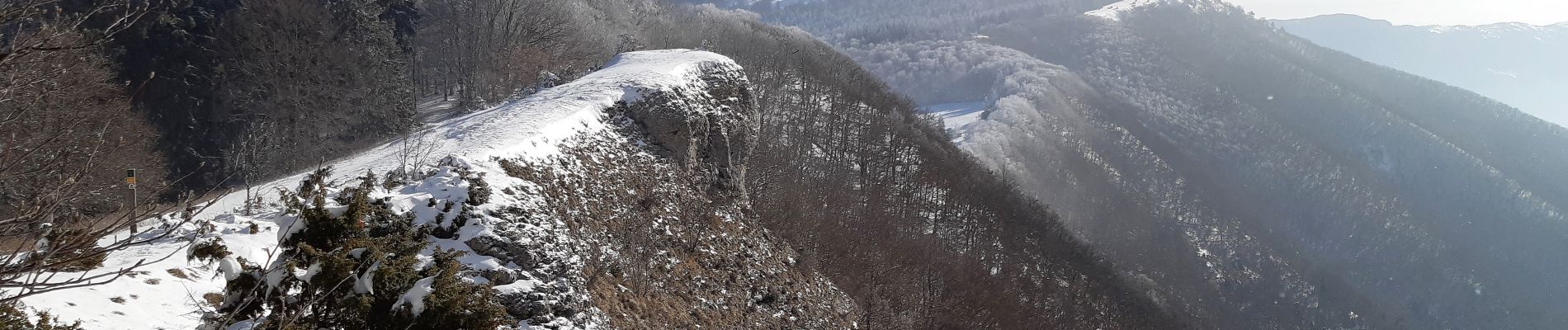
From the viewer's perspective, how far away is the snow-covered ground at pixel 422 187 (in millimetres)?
8914

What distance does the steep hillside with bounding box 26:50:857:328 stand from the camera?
381 inches

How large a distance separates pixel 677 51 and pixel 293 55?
43.6ft

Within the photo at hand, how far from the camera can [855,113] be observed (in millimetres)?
77688

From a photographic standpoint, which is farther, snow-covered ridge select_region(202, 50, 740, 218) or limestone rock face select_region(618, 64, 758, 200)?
limestone rock face select_region(618, 64, 758, 200)

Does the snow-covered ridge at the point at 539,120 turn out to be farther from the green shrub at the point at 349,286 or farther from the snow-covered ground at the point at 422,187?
the green shrub at the point at 349,286

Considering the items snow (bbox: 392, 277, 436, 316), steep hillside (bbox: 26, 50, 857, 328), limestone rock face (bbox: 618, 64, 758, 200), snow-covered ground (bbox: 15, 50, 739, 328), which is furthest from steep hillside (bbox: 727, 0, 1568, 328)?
snow (bbox: 392, 277, 436, 316)

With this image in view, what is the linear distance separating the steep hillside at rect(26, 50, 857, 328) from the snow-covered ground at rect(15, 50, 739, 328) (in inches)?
1.3

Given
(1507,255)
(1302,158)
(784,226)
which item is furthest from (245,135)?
(1507,255)

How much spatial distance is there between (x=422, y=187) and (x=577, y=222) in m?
2.85

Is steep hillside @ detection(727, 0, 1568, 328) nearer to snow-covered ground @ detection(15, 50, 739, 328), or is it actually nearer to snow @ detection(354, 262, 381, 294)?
snow-covered ground @ detection(15, 50, 739, 328)

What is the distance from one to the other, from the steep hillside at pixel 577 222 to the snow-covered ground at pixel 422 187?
0.03 m

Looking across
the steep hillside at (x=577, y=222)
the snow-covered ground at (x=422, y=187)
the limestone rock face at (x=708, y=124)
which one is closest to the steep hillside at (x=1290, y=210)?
the limestone rock face at (x=708, y=124)

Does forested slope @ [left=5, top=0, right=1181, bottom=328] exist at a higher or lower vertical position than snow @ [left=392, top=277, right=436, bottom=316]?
lower

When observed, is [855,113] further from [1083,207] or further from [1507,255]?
[1507,255]
